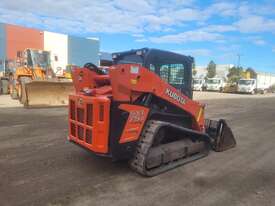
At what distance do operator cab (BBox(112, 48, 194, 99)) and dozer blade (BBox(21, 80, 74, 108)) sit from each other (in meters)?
8.35

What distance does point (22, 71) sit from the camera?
1691 cm

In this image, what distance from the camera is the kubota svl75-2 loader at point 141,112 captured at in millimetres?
4535

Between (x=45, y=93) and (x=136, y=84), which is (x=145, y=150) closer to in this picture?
(x=136, y=84)

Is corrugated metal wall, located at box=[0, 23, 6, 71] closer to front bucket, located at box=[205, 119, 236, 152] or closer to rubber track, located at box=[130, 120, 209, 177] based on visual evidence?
front bucket, located at box=[205, 119, 236, 152]

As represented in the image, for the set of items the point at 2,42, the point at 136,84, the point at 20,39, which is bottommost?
the point at 136,84

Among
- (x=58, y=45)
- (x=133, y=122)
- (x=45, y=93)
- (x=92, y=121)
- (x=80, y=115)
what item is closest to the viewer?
(x=92, y=121)

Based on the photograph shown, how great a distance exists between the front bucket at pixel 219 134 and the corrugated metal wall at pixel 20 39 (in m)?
33.6

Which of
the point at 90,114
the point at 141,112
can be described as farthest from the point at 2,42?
the point at 141,112

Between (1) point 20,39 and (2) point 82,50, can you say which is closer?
(1) point 20,39

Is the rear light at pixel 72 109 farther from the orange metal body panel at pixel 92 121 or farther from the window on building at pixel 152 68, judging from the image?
the window on building at pixel 152 68

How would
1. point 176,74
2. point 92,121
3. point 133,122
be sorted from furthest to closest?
point 176,74 < point 133,122 < point 92,121

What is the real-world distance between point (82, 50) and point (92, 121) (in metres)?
39.2

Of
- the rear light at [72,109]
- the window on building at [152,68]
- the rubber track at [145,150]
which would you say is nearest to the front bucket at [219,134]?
the rubber track at [145,150]

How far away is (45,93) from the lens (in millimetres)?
13906
